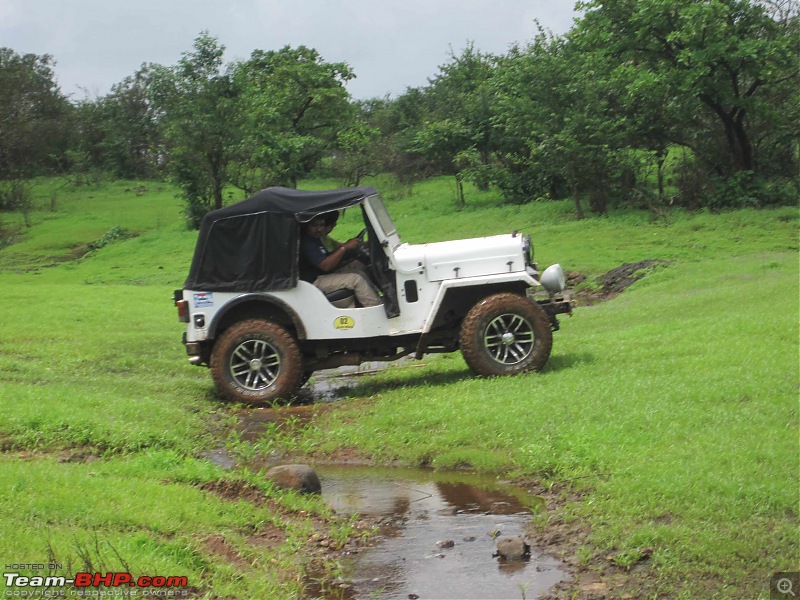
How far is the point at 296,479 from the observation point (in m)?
7.03

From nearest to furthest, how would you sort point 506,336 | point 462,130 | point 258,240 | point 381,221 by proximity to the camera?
point 506,336, point 258,240, point 381,221, point 462,130

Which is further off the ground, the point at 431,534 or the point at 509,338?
the point at 509,338

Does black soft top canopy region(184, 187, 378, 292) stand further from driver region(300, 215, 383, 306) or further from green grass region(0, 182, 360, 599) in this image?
green grass region(0, 182, 360, 599)

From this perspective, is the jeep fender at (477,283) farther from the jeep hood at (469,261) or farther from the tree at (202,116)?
the tree at (202,116)

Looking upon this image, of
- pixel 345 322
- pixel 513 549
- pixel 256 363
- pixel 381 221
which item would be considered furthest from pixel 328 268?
pixel 513 549

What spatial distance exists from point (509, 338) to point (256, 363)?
Result: 2863 mm

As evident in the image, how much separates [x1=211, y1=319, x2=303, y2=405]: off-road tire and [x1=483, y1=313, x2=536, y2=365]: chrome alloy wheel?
2.17 m

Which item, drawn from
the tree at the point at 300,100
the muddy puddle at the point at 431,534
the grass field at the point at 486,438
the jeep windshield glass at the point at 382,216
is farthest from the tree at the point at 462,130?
the muddy puddle at the point at 431,534

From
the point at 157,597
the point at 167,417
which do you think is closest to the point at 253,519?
the point at 157,597

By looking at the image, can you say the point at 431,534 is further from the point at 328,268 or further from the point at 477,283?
the point at 328,268

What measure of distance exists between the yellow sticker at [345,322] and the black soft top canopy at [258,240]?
0.64 m

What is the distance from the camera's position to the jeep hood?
34.3ft

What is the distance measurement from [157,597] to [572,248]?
1904cm

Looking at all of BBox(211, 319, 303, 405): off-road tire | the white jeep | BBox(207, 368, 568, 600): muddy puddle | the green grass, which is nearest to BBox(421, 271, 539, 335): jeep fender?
the white jeep
